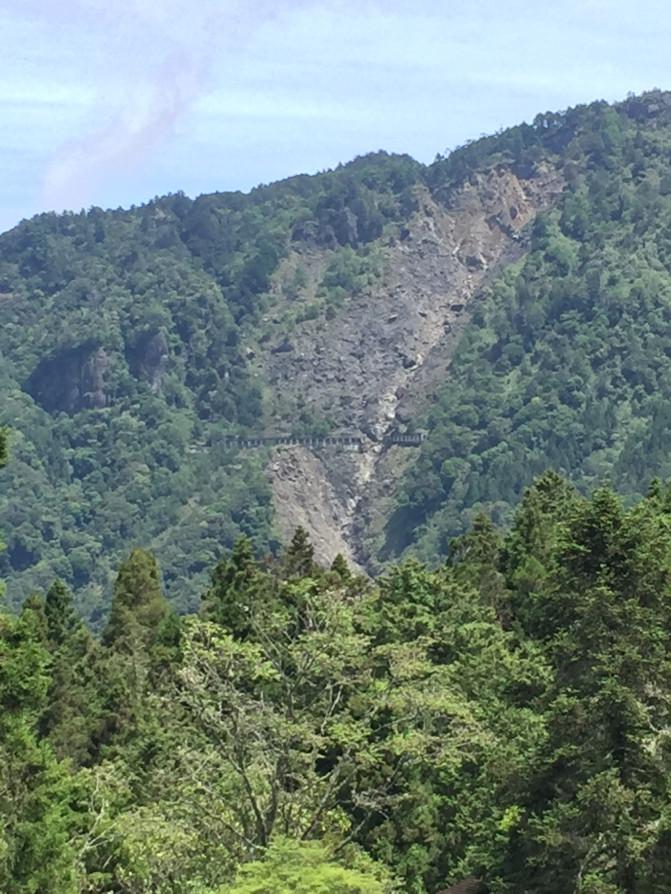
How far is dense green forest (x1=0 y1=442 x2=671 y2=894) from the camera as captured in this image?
37.1 metres

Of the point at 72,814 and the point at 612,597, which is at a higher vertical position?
the point at 612,597

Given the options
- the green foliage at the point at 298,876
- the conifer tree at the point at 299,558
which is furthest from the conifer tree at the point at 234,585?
the green foliage at the point at 298,876

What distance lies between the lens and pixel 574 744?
128 feet

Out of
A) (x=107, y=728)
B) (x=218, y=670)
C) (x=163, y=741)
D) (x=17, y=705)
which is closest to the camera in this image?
(x=17, y=705)

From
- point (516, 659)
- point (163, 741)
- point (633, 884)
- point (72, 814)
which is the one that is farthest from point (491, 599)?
point (633, 884)

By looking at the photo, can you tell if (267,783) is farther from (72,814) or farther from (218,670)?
(72,814)

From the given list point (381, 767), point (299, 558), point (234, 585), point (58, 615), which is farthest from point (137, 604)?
point (381, 767)

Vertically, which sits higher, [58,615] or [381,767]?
[381,767]

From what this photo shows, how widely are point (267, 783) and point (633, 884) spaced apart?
33.0 feet

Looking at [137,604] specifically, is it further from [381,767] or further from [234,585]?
[381,767]

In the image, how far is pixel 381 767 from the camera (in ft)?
171

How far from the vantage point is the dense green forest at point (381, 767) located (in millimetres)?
37062

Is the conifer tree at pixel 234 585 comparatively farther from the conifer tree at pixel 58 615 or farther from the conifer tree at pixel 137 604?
the conifer tree at pixel 58 615

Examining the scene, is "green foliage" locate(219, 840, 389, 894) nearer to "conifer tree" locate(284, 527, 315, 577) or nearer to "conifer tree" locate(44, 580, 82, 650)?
"conifer tree" locate(44, 580, 82, 650)
